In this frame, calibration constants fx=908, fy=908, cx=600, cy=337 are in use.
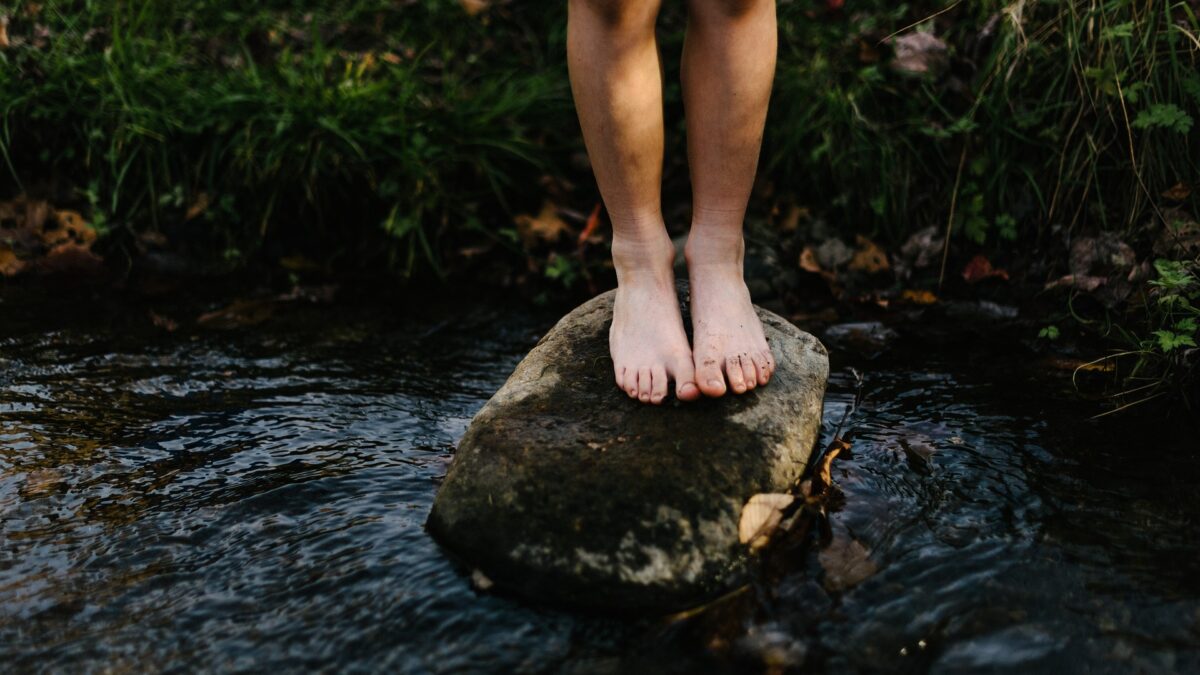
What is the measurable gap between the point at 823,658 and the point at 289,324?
2289 millimetres

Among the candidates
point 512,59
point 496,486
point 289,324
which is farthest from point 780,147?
point 496,486

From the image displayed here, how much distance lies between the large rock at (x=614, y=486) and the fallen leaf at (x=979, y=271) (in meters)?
1.37

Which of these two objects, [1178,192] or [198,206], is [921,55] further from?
[198,206]

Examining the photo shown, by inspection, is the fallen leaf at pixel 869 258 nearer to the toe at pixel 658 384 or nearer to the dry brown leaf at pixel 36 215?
the toe at pixel 658 384

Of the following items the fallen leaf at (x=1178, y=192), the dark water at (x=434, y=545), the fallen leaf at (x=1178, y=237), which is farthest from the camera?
the fallen leaf at (x=1178, y=192)

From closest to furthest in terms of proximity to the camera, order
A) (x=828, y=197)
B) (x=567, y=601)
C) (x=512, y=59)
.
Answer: (x=567, y=601) → (x=828, y=197) → (x=512, y=59)

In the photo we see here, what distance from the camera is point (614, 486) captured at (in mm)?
1618

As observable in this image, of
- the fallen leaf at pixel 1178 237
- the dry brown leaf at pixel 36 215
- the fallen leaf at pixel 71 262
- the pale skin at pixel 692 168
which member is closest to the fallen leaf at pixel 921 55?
the fallen leaf at pixel 1178 237

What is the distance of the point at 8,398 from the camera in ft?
7.79

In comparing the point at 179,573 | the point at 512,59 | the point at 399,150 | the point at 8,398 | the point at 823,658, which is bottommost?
the point at 823,658

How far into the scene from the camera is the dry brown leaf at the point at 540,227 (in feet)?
11.5

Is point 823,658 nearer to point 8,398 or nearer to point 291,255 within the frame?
point 8,398

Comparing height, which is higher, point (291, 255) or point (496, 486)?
point (291, 255)

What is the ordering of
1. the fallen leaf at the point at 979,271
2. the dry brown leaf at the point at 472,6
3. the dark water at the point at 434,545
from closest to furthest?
the dark water at the point at 434,545, the fallen leaf at the point at 979,271, the dry brown leaf at the point at 472,6
